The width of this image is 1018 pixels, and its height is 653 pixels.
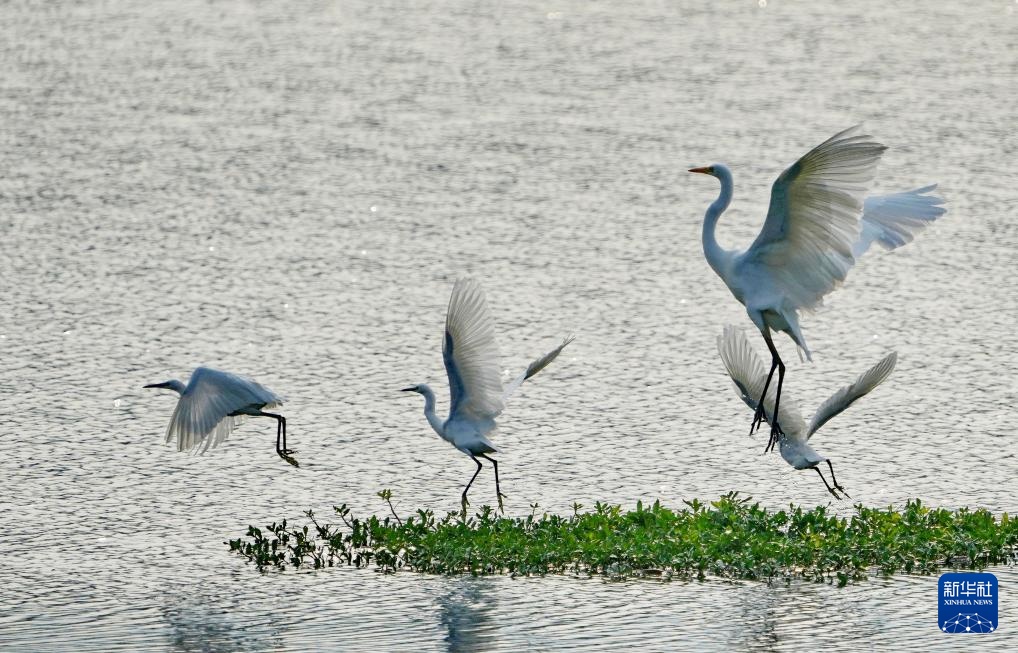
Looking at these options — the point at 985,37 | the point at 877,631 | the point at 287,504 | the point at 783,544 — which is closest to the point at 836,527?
the point at 783,544

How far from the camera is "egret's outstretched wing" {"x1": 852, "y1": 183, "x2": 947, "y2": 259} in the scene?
31.8 ft

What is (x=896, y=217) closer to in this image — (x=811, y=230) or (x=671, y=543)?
(x=811, y=230)

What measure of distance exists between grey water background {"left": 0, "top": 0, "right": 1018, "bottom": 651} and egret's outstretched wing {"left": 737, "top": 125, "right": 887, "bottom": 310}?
1396 mm

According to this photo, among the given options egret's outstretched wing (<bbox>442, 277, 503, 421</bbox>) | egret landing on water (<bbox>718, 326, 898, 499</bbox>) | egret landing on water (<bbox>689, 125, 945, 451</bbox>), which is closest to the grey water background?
egret landing on water (<bbox>718, 326, 898, 499</bbox>)

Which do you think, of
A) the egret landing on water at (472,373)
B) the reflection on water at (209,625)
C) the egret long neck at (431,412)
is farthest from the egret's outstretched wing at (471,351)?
the reflection on water at (209,625)

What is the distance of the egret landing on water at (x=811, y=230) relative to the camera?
8.32 m

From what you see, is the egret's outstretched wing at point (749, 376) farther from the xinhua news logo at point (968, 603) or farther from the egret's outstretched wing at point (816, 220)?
the xinhua news logo at point (968, 603)

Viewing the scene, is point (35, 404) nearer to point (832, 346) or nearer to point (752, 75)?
point (832, 346)

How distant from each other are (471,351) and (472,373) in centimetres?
13

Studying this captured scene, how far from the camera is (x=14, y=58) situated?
67.7ft

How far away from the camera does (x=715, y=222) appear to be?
29.9 feet

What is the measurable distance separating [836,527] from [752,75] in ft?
37.5

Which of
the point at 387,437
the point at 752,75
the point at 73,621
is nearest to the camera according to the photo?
the point at 73,621

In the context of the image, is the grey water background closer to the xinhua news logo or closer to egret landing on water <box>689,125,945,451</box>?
the xinhua news logo
